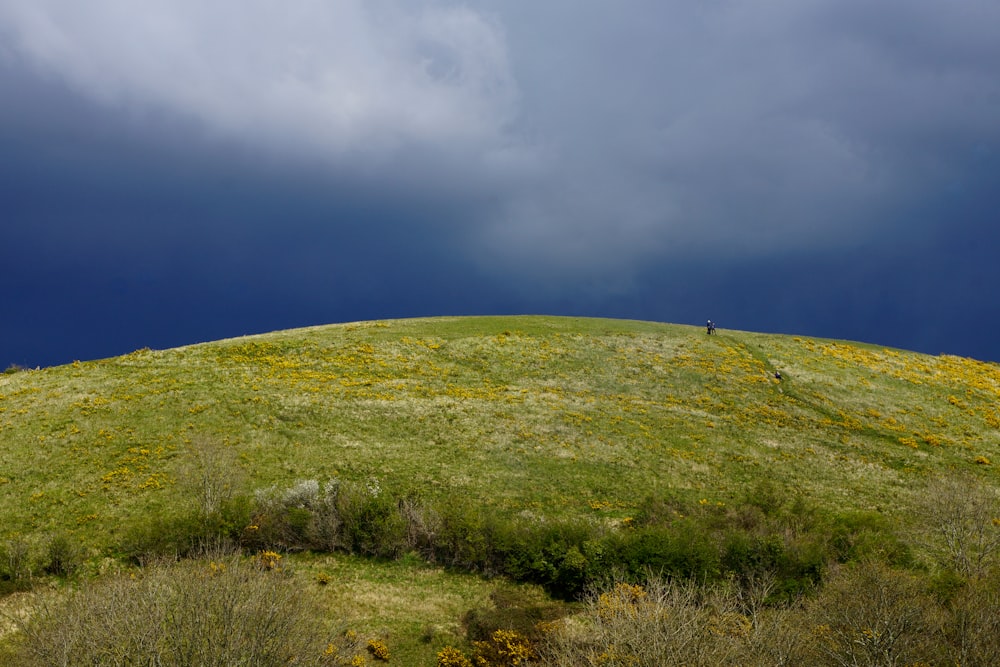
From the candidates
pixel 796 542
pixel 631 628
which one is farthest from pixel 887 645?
pixel 796 542

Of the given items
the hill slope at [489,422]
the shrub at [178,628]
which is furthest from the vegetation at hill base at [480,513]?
the hill slope at [489,422]

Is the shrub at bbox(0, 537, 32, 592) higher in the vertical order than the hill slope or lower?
lower

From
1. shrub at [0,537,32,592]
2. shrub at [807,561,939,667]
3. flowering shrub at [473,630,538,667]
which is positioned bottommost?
flowering shrub at [473,630,538,667]

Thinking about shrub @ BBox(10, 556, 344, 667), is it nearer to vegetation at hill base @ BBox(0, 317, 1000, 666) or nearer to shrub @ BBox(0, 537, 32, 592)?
vegetation at hill base @ BBox(0, 317, 1000, 666)

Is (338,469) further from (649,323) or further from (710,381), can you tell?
(649,323)

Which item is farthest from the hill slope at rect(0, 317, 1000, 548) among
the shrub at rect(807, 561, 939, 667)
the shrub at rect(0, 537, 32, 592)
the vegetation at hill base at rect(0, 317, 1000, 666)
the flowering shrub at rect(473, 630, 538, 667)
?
the shrub at rect(807, 561, 939, 667)

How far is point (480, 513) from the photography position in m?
37.9

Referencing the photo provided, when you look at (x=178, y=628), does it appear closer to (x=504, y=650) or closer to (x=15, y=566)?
(x=504, y=650)

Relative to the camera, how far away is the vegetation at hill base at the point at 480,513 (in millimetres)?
20328

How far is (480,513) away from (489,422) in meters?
15.5

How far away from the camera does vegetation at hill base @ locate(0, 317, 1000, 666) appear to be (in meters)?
20.3

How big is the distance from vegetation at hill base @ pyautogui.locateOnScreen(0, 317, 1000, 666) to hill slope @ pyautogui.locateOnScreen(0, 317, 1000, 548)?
31cm

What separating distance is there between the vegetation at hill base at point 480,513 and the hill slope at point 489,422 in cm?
31

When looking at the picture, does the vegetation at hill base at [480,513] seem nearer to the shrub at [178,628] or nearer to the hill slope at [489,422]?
the shrub at [178,628]
